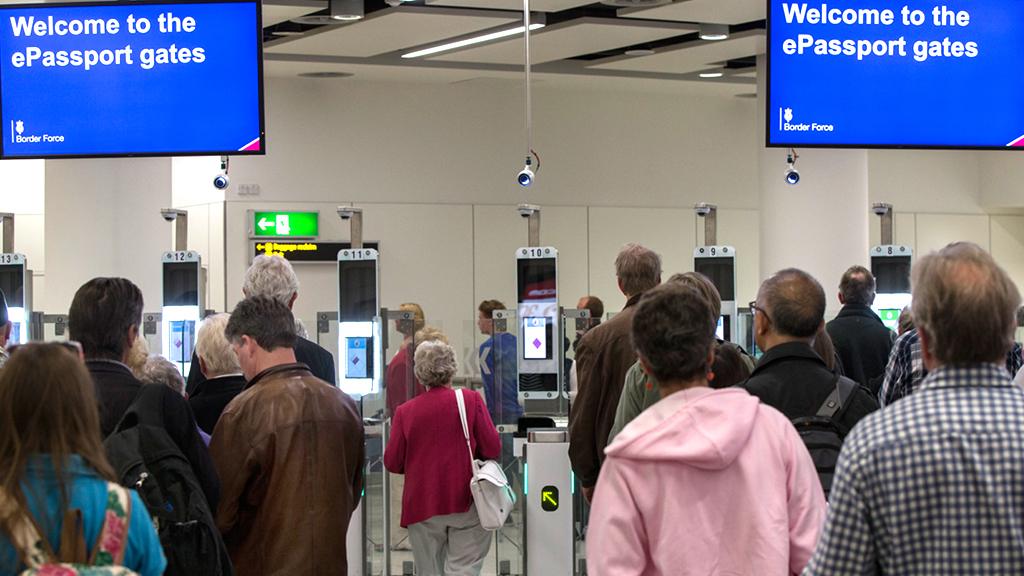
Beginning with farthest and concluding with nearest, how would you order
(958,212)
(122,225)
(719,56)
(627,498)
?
(958,212) → (719,56) → (122,225) → (627,498)

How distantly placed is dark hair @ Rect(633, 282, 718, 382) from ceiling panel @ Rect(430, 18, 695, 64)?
7392 mm

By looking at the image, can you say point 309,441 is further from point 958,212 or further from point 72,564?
point 958,212

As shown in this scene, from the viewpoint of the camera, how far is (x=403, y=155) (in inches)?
507

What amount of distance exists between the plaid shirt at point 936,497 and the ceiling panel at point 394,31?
784 cm

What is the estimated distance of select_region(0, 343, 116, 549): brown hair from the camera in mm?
2266

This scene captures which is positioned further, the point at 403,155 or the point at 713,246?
A: the point at 403,155

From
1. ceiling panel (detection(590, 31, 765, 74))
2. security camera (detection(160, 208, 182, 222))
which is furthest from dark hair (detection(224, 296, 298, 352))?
ceiling panel (detection(590, 31, 765, 74))

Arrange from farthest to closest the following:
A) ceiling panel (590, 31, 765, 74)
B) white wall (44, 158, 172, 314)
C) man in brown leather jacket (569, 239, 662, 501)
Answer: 1. ceiling panel (590, 31, 765, 74)
2. white wall (44, 158, 172, 314)
3. man in brown leather jacket (569, 239, 662, 501)

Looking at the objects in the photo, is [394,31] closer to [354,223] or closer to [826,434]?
[354,223]

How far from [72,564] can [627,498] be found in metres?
0.98

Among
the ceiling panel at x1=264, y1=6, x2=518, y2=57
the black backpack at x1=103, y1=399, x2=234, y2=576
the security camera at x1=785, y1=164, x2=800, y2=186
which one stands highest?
the ceiling panel at x1=264, y1=6, x2=518, y2=57

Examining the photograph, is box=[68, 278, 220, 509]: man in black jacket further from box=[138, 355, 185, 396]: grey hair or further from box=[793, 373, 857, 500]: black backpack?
box=[793, 373, 857, 500]: black backpack

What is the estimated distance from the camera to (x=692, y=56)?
11508 mm

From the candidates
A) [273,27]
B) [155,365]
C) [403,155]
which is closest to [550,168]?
[403,155]
